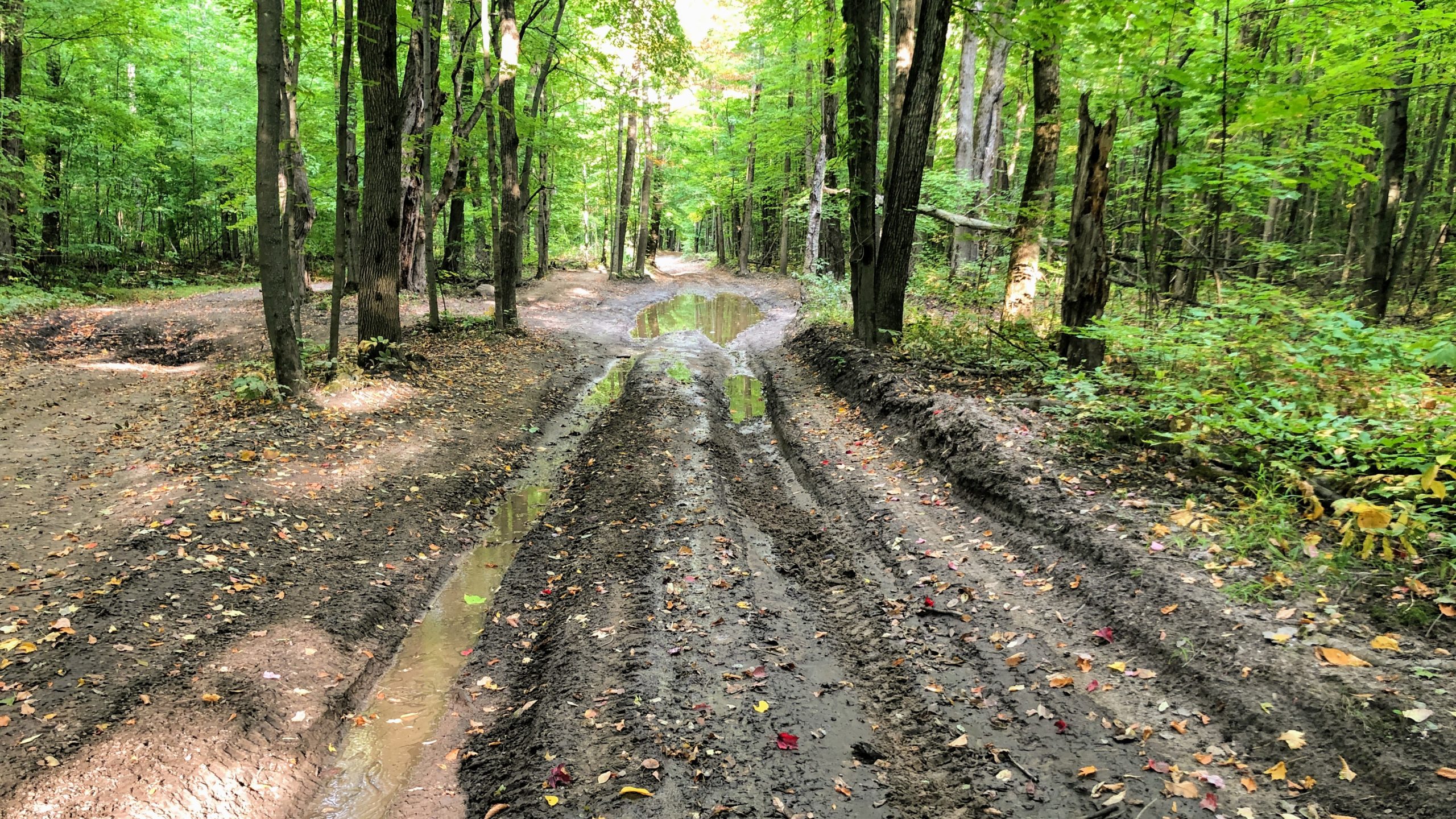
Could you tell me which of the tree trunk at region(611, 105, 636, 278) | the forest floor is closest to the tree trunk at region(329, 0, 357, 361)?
the forest floor

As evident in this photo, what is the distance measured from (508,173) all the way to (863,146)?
8080 millimetres

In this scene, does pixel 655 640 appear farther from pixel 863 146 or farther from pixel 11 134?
pixel 11 134

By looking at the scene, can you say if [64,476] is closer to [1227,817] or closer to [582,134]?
[1227,817]

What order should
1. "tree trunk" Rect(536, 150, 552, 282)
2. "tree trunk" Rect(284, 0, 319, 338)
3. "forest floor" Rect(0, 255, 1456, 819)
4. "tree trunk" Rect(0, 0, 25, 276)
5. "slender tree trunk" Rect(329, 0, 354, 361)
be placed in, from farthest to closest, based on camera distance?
"tree trunk" Rect(536, 150, 552, 282), "tree trunk" Rect(0, 0, 25, 276), "tree trunk" Rect(284, 0, 319, 338), "slender tree trunk" Rect(329, 0, 354, 361), "forest floor" Rect(0, 255, 1456, 819)

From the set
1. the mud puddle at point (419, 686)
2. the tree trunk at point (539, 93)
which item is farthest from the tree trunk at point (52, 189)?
the mud puddle at point (419, 686)

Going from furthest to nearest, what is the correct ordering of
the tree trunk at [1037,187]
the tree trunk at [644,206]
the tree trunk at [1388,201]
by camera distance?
the tree trunk at [644,206]
the tree trunk at [1037,187]
the tree trunk at [1388,201]

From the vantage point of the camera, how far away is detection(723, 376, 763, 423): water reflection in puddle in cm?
1069

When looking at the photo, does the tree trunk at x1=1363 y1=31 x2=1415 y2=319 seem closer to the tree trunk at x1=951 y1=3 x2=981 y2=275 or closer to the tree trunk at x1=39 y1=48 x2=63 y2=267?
the tree trunk at x1=951 y1=3 x2=981 y2=275

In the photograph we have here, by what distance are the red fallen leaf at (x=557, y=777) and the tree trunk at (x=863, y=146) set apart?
9203 millimetres

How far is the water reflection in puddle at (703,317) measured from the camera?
59.7 feet

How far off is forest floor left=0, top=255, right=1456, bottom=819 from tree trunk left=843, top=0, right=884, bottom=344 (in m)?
3.85

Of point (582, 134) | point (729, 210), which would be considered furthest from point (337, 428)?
point (729, 210)

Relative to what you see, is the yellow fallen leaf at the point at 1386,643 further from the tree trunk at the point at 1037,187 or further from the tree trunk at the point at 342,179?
the tree trunk at the point at 342,179

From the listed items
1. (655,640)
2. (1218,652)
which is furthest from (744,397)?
(1218,652)
